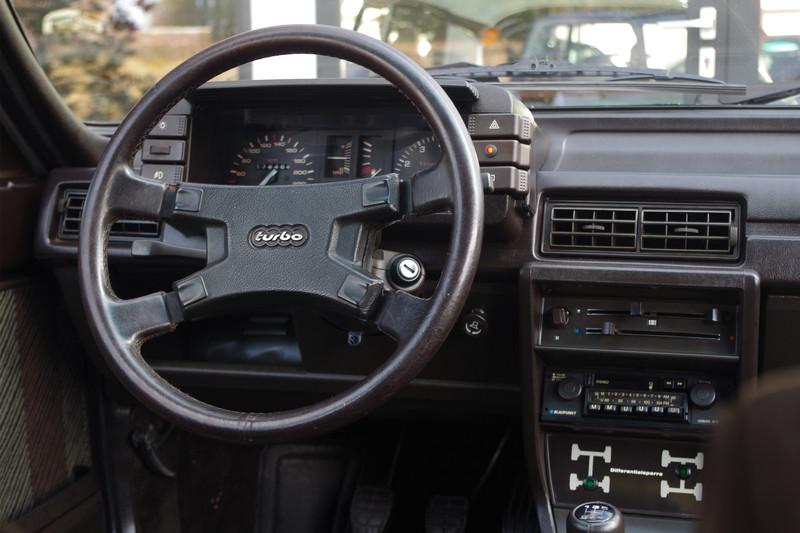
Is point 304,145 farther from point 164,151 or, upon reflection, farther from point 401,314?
point 401,314

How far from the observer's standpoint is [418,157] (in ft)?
7.20

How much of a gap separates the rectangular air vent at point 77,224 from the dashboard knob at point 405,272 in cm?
72

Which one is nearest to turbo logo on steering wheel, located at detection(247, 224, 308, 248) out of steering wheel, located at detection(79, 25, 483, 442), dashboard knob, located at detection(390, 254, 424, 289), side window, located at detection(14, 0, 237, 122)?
steering wheel, located at detection(79, 25, 483, 442)

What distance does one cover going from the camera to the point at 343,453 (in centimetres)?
293

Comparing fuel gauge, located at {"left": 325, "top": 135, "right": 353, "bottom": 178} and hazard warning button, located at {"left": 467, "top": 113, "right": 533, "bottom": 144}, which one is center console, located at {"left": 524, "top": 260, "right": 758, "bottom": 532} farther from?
fuel gauge, located at {"left": 325, "top": 135, "right": 353, "bottom": 178}

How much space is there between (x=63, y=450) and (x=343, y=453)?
2.46 ft

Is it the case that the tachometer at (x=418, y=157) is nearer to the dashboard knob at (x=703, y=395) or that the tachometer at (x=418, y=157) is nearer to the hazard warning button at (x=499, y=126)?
the hazard warning button at (x=499, y=126)

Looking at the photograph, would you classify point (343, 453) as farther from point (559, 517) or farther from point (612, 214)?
point (612, 214)

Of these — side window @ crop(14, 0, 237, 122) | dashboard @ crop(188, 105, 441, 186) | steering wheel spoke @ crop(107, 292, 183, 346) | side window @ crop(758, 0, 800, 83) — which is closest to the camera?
steering wheel spoke @ crop(107, 292, 183, 346)

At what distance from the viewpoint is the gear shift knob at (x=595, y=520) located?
78.2 inches

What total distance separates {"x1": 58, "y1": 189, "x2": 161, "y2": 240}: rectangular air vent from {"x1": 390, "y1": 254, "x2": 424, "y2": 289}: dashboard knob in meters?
0.72

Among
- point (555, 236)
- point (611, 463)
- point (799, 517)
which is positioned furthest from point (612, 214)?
point (799, 517)

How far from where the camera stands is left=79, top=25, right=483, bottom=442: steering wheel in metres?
1.69

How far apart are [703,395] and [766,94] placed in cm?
68
